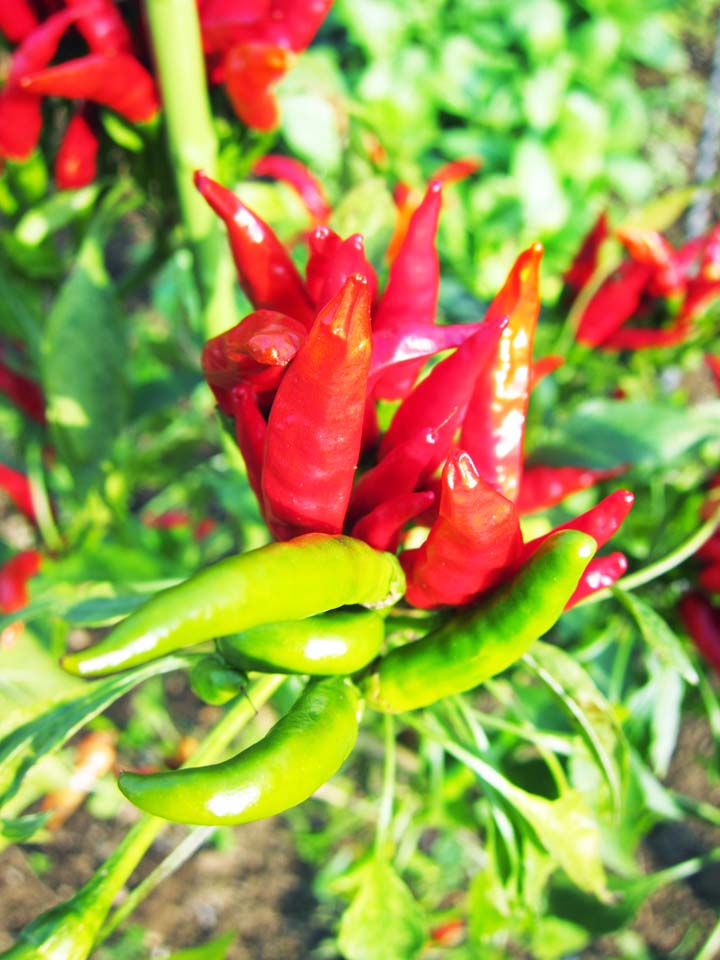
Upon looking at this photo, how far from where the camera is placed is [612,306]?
3.53 feet

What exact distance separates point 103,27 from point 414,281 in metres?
0.33

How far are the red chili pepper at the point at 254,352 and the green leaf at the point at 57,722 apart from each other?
186mm

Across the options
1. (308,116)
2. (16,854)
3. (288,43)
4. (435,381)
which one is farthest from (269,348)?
(308,116)

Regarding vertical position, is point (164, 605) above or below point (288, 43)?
below

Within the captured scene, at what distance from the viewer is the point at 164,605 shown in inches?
15.3

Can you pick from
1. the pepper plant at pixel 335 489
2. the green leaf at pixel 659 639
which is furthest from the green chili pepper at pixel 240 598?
the green leaf at pixel 659 639

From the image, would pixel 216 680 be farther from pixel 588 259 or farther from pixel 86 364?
pixel 588 259

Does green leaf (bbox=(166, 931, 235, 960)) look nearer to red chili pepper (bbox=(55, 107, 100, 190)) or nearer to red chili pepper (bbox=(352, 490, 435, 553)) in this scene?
red chili pepper (bbox=(352, 490, 435, 553))

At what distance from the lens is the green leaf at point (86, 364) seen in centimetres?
83

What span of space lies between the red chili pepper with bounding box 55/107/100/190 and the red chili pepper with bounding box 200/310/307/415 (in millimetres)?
343

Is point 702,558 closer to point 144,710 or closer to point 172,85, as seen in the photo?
point 172,85

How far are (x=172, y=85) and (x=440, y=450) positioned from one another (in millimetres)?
366

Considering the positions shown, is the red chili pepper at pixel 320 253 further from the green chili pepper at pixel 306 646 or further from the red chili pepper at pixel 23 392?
the red chili pepper at pixel 23 392

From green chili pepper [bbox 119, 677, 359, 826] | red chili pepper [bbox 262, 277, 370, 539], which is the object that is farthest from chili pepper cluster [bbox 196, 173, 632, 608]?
green chili pepper [bbox 119, 677, 359, 826]
